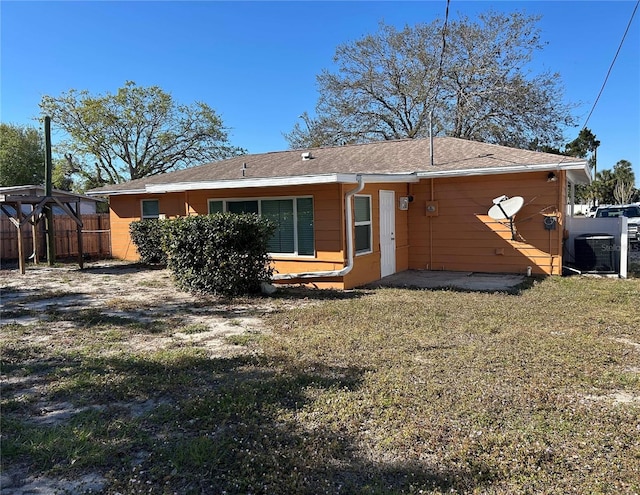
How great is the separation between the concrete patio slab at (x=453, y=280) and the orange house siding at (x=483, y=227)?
0.40 m

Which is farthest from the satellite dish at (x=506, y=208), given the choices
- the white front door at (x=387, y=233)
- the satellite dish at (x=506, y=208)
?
the white front door at (x=387, y=233)

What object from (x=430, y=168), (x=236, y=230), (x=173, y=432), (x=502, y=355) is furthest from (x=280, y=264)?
(x=173, y=432)

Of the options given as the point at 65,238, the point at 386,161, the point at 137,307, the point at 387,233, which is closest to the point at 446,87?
the point at 386,161

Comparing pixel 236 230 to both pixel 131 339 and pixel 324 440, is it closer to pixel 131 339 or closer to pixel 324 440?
pixel 131 339

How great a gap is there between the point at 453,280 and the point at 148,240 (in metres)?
8.67

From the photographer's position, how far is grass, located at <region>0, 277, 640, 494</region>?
254 centimetres

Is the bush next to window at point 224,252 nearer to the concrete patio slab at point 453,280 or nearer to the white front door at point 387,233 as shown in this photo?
the concrete patio slab at point 453,280

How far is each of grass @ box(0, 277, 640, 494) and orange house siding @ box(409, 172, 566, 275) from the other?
12.7 ft

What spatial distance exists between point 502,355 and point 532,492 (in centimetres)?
222

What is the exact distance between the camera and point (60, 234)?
51.4 feet

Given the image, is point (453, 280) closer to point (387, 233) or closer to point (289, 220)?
point (387, 233)

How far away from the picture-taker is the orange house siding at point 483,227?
30.5 feet

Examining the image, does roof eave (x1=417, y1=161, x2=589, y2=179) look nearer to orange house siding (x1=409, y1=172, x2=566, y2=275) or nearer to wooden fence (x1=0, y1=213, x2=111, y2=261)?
orange house siding (x1=409, y1=172, x2=566, y2=275)

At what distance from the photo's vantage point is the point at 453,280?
9.08 metres
